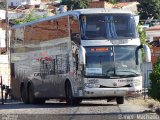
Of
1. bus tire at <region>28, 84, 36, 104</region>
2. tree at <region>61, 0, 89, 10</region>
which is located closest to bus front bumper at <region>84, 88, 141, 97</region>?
bus tire at <region>28, 84, 36, 104</region>

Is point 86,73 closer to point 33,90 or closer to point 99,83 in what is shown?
point 99,83

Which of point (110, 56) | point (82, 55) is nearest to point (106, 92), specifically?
point (110, 56)

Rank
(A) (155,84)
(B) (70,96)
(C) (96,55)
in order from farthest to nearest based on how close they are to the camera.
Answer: (B) (70,96) < (C) (96,55) < (A) (155,84)

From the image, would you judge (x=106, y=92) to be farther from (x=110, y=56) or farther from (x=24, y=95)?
(x=24, y=95)

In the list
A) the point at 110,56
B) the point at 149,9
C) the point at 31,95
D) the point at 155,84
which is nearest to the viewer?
the point at 155,84

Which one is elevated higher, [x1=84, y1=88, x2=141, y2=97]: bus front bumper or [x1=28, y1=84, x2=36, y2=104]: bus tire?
[x1=84, y1=88, x2=141, y2=97]: bus front bumper

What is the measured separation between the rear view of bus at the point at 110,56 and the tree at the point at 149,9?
6848 centimetres

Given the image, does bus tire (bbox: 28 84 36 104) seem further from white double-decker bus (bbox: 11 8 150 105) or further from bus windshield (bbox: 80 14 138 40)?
bus windshield (bbox: 80 14 138 40)

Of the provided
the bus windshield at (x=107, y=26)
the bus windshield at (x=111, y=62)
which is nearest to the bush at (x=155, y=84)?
the bus windshield at (x=111, y=62)

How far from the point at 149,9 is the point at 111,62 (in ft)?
233

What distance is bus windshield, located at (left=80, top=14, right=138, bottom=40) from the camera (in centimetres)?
2416

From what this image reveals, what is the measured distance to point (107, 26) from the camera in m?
24.5

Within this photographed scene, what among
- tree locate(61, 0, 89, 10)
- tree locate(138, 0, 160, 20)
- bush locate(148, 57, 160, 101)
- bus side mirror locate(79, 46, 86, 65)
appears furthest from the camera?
tree locate(61, 0, 89, 10)

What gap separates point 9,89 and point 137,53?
1261 cm
